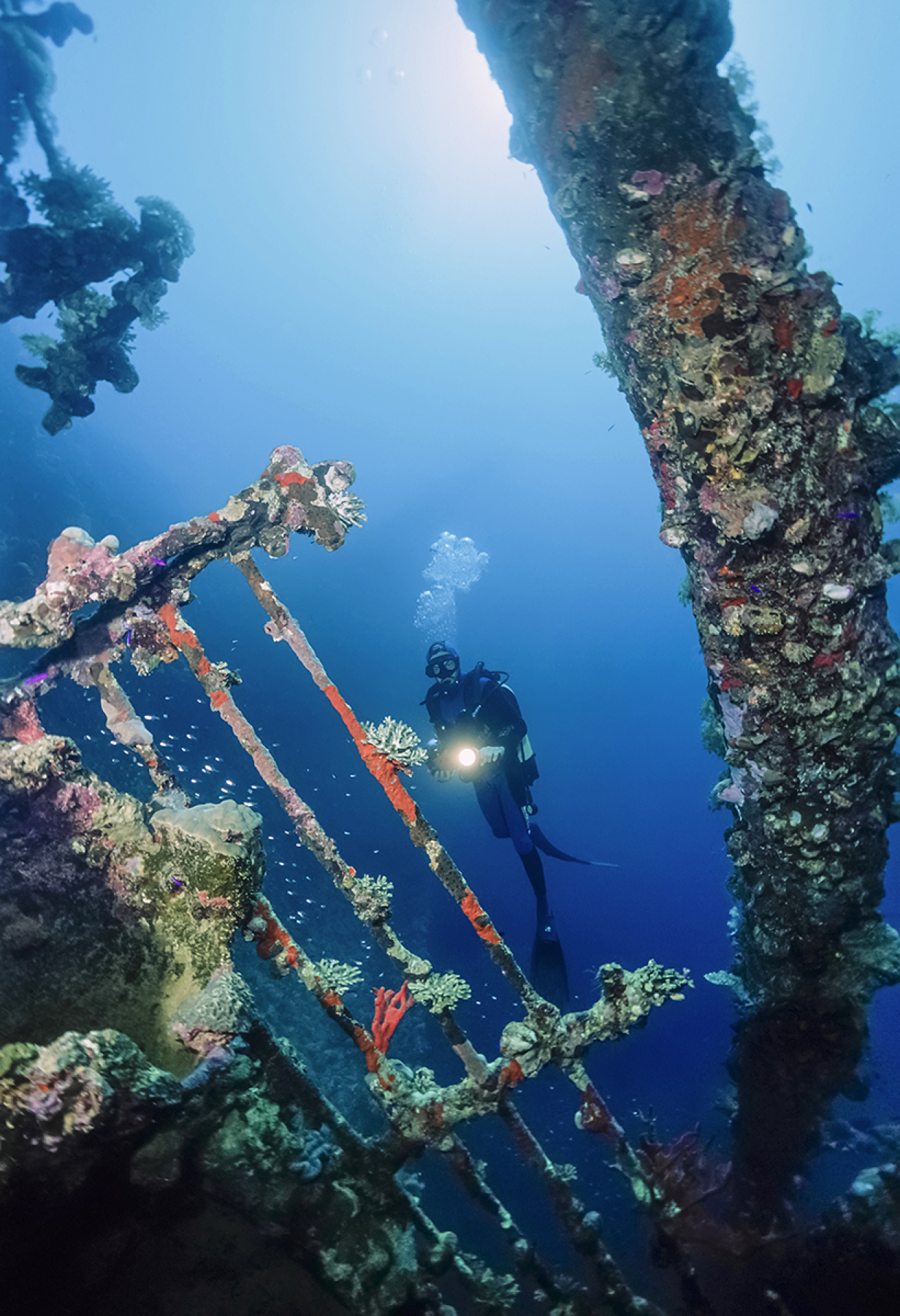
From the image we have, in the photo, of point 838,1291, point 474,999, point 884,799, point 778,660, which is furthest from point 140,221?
point 474,999

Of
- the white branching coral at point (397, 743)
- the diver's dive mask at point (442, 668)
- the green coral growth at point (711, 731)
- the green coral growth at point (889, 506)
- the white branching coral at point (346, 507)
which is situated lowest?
the white branching coral at point (397, 743)

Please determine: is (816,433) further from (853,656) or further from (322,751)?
(322,751)

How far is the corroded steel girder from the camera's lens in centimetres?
248

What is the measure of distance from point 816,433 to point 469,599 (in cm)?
7226

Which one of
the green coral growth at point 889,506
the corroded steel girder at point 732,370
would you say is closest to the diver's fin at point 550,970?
the corroded steel girder at point 732,370

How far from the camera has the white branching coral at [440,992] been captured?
314 cm

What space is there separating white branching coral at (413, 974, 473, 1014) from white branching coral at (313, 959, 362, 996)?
0.36 m

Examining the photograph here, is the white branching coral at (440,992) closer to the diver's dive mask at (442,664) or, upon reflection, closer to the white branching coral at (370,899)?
the white branching coral at (370,899)

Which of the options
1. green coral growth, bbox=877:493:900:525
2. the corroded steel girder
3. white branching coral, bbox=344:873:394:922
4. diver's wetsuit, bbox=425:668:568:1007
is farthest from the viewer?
diver's wetsuit, bbox=425:668:568:1007

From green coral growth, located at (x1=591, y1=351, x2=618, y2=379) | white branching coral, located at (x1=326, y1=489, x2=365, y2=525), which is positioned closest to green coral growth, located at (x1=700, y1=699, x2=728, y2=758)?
green coral growth, located at (x1=591, y1=351, x2=618, y2=379)

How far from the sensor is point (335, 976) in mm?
3250

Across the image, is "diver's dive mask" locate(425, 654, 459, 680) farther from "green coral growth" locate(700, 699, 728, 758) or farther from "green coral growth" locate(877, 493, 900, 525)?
"green coral growth" locate(877, 493, 900, 525)

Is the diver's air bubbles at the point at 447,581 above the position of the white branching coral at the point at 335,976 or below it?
above

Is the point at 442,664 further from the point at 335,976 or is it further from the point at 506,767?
the point at 335,976
